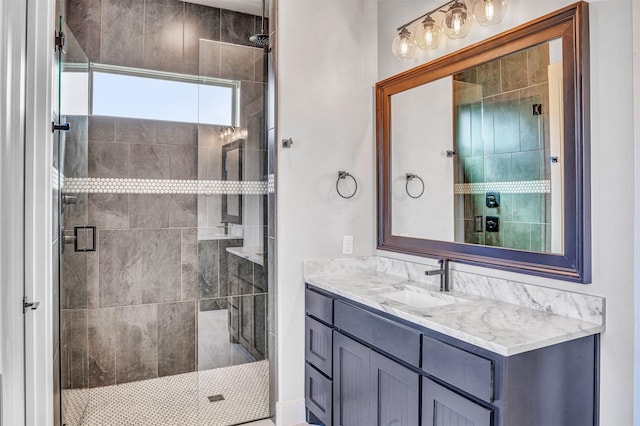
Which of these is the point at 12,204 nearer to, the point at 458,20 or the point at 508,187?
the point at 508,187

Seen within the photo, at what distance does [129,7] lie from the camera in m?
2.91

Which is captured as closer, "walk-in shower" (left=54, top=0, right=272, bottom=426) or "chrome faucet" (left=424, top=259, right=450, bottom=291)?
"chrome faucet" (left=424, top=259, right=450, bottom=291)

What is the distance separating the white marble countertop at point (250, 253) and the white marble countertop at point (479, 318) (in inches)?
18.7

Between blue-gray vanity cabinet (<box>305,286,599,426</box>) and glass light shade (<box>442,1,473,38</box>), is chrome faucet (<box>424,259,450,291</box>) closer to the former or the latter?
blue-gray vanity cabinet (<box>305,286,599,426</box>)

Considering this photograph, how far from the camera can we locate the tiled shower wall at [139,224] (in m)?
2.78

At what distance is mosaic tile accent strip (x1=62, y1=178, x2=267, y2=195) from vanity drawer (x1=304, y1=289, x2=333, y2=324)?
69cm

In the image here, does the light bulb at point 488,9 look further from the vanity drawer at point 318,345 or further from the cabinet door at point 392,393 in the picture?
the vanity drawer at point 318,345

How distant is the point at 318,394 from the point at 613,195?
176cm

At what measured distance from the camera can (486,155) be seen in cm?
199

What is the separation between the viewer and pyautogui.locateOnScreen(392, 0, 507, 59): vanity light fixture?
191cm

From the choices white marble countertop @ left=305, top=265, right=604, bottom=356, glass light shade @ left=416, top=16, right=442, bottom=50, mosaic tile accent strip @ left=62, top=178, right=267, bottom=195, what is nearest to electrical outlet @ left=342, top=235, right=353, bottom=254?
white marble countertop @ left=305, top=265, right=604, bottom=356

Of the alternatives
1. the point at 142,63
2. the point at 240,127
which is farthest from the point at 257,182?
the point at 142,63

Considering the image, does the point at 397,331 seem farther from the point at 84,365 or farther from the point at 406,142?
the point at 84,365

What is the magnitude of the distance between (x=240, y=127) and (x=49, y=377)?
161 cm
